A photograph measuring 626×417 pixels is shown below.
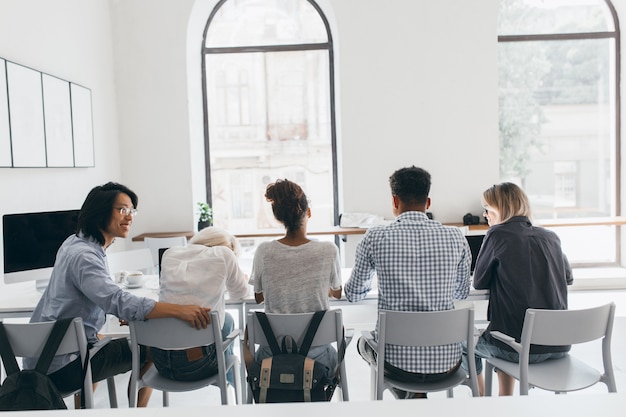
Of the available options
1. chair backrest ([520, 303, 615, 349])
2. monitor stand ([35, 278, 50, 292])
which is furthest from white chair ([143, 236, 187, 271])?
chair backrest ([520, 303, 615, 349])

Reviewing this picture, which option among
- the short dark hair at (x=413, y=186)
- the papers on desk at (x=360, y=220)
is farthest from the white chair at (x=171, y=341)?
the papers on desk at (x=360, y=220)

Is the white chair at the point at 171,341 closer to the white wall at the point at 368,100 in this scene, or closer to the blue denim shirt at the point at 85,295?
the blue denim shirt at the point at 85,295

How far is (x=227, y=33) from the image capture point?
5.31 m

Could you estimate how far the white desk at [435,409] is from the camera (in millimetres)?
903

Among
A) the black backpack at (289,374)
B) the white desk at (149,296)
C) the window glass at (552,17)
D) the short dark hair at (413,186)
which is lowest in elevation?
the black backpack at (289,374)

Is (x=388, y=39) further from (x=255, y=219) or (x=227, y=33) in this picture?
(x=255, y=219)

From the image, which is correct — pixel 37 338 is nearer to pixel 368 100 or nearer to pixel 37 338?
pixel 37 338

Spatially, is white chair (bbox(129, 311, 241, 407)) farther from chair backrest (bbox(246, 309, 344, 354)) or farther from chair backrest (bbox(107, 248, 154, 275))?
chair backrest (bbox(107, 248, 154, 275))

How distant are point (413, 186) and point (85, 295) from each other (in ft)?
4.44

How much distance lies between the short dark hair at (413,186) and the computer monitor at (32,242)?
6.10ft

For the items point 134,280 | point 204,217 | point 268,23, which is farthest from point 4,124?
point 268,23

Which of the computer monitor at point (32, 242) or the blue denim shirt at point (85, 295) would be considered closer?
the blue denim shirt at point (85, 295)

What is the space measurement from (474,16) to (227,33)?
7.65 feet

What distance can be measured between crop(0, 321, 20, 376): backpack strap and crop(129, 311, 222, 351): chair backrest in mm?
391
